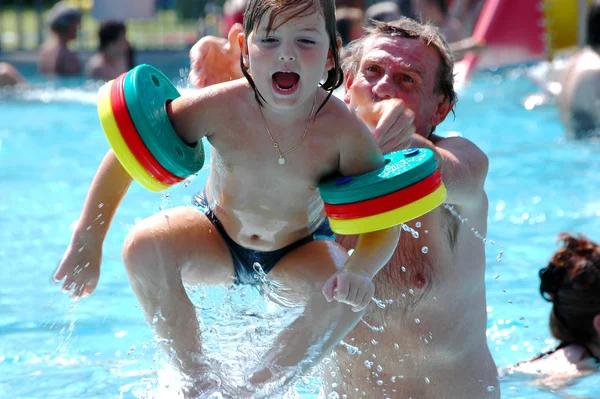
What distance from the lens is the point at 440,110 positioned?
11.1ft

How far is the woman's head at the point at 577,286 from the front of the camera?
439 cm

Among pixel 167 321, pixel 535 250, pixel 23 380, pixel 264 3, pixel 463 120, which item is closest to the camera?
pixel 264 3

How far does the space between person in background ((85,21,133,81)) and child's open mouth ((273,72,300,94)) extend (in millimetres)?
10396

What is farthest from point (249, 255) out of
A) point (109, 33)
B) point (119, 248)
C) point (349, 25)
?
point (109, 33)

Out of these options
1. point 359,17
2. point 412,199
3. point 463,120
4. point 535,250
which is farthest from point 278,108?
point 359,17

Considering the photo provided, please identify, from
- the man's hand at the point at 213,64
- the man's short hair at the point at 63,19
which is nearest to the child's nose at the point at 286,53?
the man's hand at the point at 213,64

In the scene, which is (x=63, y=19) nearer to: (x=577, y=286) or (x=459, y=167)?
(x=577, y=286)

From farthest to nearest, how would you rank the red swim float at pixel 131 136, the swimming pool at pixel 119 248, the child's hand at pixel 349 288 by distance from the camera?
the swimming pool at pixel 119 248
the red swim float at pixel 131 136
the child's hand at pixel 349 288

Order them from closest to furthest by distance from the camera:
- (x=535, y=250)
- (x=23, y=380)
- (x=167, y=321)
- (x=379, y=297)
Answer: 1. (x=167, y=321)
2. (x=379, y=297)
3. (x=23, y=380)
4. (x=535, y=250)

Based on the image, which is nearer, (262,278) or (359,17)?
(262,278)

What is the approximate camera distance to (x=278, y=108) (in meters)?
2.84

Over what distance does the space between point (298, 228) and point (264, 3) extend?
29.7 inches

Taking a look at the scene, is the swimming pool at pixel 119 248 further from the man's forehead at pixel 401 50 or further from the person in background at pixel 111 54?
the person in background at pixel 111 54

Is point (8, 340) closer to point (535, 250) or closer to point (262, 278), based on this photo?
point (262, 278)
